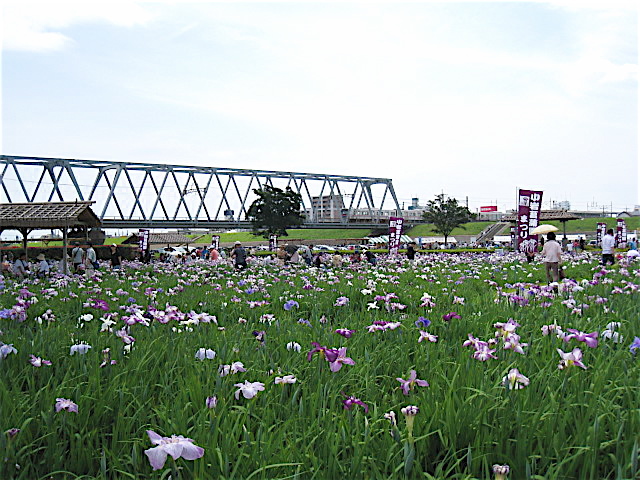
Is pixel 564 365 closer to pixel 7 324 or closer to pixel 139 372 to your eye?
pixel 139 372

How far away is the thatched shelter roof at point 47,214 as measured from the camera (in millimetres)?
13266

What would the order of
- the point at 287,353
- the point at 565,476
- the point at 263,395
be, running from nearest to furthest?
the point at 565,476 → the point at 263,395 → the point at 287,353

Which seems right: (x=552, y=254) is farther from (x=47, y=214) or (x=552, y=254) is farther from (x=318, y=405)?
(x=47, y=214)

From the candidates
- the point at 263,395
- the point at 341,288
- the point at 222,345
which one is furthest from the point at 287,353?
the point at 341,288

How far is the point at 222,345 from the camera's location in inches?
122

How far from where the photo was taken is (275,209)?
40938 millimetres

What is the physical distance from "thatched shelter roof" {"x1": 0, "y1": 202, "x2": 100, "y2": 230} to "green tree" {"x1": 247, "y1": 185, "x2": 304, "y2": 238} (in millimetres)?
25987

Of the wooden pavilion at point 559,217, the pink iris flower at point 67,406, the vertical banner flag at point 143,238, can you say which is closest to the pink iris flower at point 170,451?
the pink iris flower at point 67,406

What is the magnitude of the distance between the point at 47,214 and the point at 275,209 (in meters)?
27.7

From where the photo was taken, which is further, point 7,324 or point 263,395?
point 7,324

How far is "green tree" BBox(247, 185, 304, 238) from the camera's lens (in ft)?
134

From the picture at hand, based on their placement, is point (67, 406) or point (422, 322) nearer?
point (67, 406)

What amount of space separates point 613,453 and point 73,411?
198cm

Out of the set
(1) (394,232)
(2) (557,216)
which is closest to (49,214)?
(1) (394,232)
